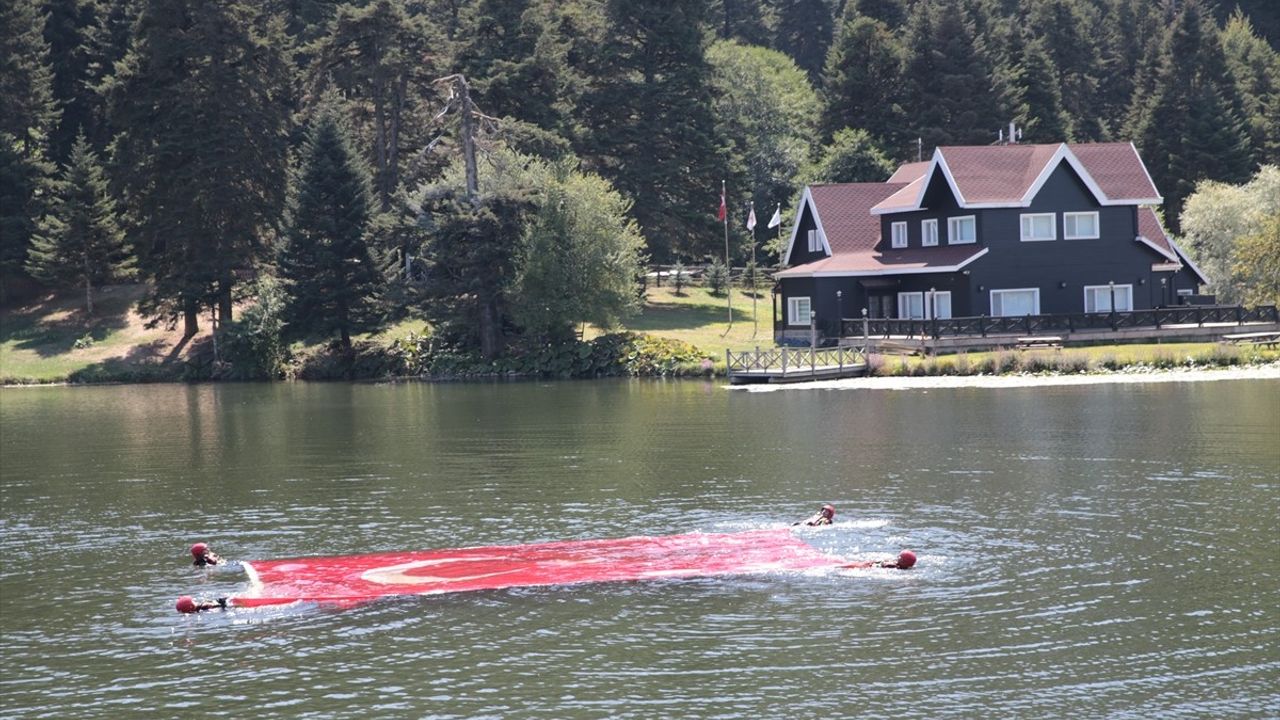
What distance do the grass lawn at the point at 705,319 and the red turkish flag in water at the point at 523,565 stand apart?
43.2 metres

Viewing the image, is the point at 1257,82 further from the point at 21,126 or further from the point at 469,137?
the point at 21,126

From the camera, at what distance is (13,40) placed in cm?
9044

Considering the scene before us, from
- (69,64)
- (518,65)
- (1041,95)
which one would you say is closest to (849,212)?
(518,65)

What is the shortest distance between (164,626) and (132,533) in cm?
854

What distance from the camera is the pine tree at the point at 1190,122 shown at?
97.6 meters

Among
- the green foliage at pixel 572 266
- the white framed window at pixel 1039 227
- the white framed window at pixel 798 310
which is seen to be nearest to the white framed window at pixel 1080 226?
the white framed window at pixel 1039 227

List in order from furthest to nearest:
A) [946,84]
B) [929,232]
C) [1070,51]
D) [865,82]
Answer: [1070,51] < [865,82] < [946,84] < [929,232]

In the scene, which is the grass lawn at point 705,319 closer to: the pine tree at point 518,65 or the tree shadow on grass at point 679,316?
the tree shadow on grass at point 679,316

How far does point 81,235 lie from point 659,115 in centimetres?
3520

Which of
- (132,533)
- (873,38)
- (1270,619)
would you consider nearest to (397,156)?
(873,38)

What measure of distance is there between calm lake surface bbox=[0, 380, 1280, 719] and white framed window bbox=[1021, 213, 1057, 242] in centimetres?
2142

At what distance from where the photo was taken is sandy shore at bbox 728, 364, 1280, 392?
56.2 meters

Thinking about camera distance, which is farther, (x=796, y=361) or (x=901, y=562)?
(x=796, y=361)

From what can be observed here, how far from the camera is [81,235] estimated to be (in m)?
84.1
